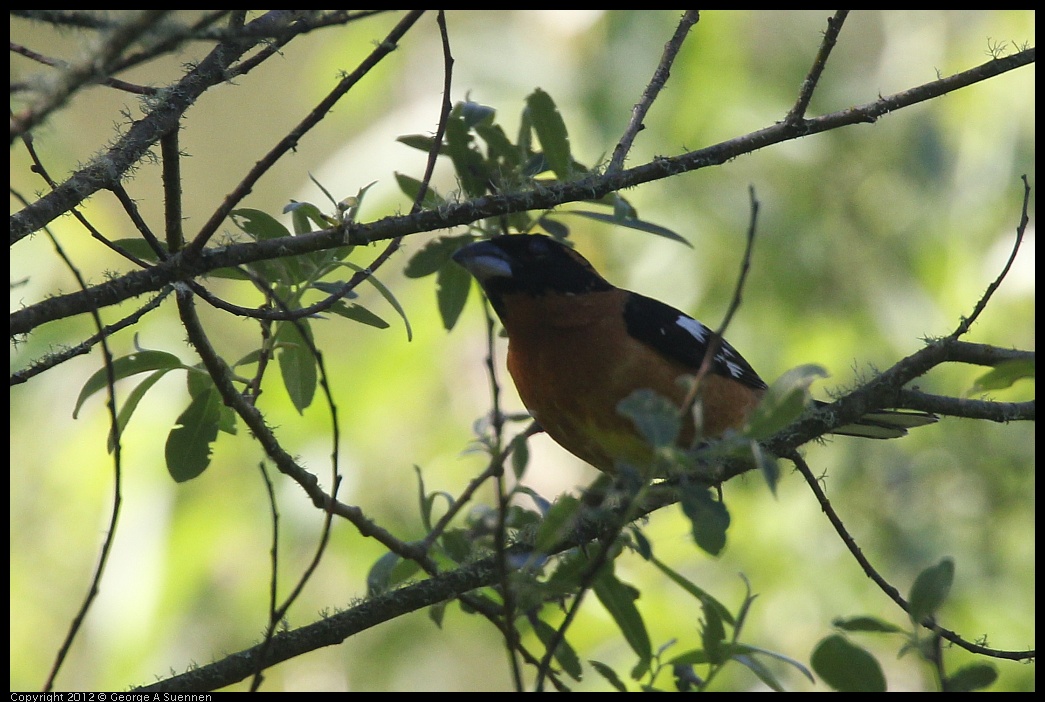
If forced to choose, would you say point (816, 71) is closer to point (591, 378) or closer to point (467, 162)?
point (467, 162)

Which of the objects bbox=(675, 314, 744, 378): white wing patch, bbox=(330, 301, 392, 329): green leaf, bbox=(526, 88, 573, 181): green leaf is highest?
bbox=(675, 314, 744, 378): white wing patch

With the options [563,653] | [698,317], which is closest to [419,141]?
[563,653]

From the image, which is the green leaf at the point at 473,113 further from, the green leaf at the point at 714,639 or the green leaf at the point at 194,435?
the green leaf at the point at 714,639

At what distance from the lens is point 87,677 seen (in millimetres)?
4992

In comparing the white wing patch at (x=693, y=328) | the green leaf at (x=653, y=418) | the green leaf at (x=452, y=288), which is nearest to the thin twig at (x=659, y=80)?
the green leaf at (x=452, y=288)

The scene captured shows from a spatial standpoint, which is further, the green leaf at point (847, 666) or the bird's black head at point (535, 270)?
the bird's black head at point (535, 270)

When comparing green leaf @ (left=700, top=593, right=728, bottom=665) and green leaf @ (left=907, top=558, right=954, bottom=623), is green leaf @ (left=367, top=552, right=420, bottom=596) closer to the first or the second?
green leaf @ (left=700, top=593, right=728, bottom=665)

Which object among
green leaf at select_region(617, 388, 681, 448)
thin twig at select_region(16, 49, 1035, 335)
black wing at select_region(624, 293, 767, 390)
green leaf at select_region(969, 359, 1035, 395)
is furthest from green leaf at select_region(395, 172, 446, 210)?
green leaf at select_region(969, 359, 1035, 395)

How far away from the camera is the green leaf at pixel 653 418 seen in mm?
1434

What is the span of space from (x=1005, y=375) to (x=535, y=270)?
188 cm

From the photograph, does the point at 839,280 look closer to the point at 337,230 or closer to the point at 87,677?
the point at 337,230

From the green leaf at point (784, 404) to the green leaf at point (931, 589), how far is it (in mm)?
599

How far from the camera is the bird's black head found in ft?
10.3

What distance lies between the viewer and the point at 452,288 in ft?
9.62
